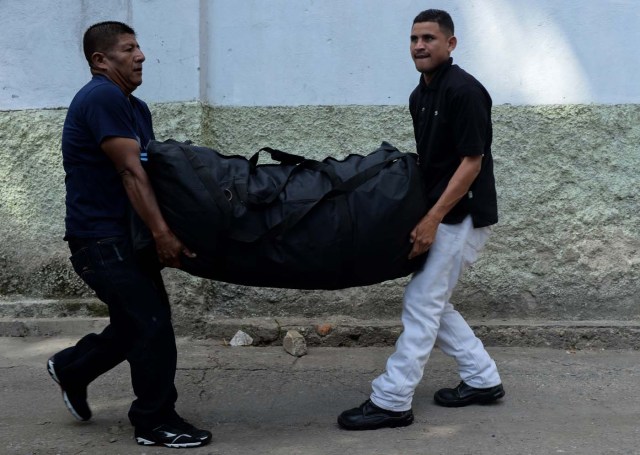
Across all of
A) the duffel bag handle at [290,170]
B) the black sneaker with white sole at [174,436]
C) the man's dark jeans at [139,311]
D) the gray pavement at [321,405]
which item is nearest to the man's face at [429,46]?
the duffel bag handle at [290,170]

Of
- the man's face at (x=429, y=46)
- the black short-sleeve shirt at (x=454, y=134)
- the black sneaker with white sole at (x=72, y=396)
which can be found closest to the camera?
the black short-sleeve shirt at (x=454, y=134)

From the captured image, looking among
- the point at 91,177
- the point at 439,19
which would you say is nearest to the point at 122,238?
the point at 91,177

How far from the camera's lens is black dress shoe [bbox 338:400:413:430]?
3.89 meters

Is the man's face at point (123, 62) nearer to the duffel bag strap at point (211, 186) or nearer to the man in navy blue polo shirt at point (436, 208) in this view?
the duffel bag strap at point (211, 186)

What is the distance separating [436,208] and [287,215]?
68 centimetres

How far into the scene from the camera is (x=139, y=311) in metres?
3.62

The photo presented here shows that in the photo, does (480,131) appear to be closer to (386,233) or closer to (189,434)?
(386,233)

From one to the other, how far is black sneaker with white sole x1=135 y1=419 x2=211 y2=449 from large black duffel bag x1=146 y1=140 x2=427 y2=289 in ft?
2.36

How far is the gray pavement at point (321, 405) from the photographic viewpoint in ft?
12.3

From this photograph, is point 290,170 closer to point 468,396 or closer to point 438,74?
point 438,74

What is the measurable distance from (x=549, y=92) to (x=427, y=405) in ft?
7.21

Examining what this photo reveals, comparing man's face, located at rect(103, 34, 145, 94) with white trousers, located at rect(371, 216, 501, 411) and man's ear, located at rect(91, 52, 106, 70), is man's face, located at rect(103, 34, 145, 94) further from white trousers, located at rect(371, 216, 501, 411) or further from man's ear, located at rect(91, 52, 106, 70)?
white trousers, located at rect(371, 216, 501, 411)

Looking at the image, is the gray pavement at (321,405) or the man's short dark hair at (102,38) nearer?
the man's short dark hair at (102,38)

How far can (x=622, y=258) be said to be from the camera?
209 inches
